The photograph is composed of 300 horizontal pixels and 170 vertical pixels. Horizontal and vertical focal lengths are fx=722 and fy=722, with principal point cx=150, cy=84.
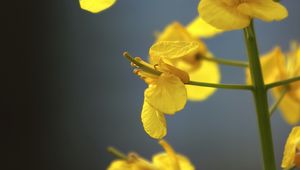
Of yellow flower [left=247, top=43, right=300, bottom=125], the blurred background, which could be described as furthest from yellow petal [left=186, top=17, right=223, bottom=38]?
the blurred background

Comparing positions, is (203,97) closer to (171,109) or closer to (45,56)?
(171,109)

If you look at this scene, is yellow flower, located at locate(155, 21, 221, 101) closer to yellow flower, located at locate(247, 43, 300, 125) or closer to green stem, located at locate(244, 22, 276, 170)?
yellow flower, located at locate(247, 43, 300, 125)

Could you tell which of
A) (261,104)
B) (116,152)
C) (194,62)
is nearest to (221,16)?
(261,104)

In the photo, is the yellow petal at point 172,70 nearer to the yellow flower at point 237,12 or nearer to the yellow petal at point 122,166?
the yellow flower at point 237,12

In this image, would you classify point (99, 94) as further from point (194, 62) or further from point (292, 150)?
point (292, 150)

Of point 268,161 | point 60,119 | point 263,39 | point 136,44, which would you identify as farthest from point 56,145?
point 268,161

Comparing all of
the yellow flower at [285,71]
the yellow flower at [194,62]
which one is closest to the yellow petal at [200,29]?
the yellow flower at [194,62]
